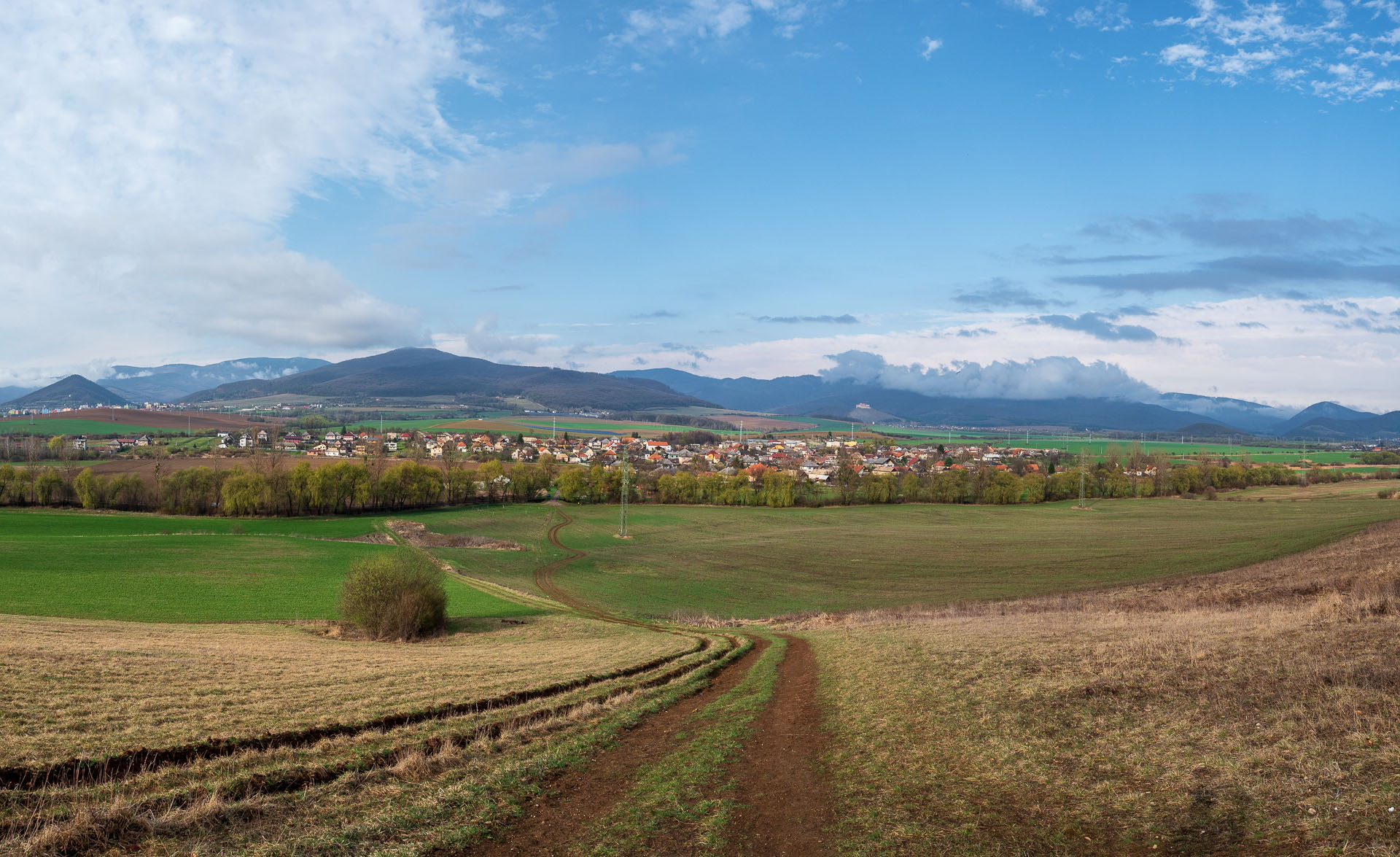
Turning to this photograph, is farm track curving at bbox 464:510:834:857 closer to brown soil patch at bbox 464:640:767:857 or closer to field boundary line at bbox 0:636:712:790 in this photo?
brown soil patch at bbox 464:640:767:857

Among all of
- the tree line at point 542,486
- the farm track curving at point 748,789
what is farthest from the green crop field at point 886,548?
the farm track curving at point 748,789

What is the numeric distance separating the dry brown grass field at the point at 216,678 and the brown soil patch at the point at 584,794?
434cm

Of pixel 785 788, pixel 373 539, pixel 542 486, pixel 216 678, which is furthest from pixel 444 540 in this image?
pixel 785 788

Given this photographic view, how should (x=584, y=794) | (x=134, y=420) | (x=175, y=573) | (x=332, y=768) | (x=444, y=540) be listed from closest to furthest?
(x=584, y=794)
(x=332, y=768)
(x=175, y=573)
(x=444, y=540)
(x=134, y=420)

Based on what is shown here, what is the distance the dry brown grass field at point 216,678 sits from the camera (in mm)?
11984

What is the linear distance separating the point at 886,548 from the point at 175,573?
58457 mm

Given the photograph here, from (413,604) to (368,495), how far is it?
232 feet

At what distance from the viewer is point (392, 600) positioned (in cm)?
3206

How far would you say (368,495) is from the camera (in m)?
94.9

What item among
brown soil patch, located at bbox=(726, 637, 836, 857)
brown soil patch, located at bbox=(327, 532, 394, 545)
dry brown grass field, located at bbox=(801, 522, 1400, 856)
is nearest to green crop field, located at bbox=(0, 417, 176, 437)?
brown soil patch, located at bbox=(327, 532, 394, 545)

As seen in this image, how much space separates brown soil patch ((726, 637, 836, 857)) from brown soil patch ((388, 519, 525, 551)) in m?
58.0

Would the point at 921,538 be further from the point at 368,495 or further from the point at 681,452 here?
the point at 681,452

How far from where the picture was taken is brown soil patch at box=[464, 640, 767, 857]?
9039 mm

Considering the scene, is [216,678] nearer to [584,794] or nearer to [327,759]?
[327,759]
